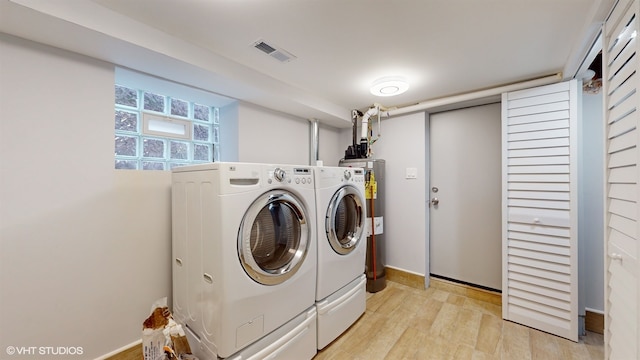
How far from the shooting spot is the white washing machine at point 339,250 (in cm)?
168

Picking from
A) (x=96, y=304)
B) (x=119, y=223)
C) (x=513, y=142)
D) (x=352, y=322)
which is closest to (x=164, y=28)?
(x=119, y=223)

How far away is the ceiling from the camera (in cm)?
121

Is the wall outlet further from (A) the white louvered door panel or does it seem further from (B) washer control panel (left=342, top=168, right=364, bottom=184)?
(A) the white louvered door panel

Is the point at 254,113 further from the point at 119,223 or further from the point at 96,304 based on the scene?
the point at 96,304

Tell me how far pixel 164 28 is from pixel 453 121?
2.72m

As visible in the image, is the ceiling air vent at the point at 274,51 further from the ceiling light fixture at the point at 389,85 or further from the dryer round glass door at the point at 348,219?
the dryer round glass door at the point at 348,219

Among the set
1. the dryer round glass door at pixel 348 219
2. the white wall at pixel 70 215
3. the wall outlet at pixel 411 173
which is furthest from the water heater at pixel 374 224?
the white wall at pixel 70 215

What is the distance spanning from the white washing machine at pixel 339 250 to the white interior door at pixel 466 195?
119 cm

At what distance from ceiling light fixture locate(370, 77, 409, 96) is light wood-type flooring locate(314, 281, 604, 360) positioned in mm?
2008

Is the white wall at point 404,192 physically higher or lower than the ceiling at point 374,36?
lower

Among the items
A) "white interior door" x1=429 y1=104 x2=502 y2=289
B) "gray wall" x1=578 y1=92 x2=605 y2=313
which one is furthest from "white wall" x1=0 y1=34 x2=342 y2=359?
"gray wall" x1=578 y1=92 x2=605 y2=313

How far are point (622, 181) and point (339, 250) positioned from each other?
4.88 ft

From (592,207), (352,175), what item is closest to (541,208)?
(592,207)

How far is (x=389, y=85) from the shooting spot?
203cm
